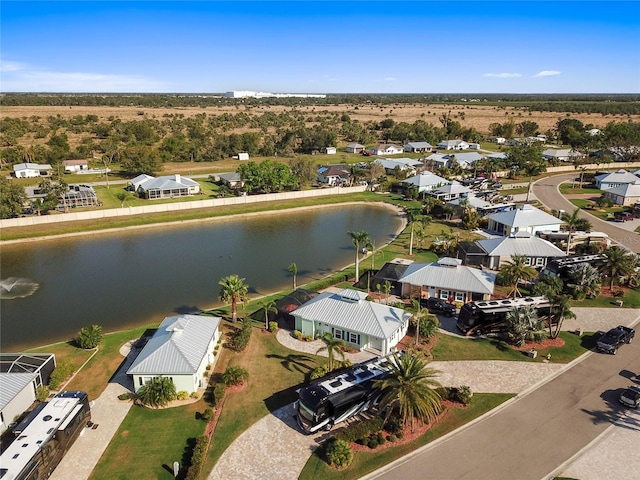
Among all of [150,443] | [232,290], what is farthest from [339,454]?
[232,290]

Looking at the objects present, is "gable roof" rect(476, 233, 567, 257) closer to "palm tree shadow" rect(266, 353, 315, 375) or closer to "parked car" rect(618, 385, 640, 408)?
"parked car" rect(618, 385, 640, 408)

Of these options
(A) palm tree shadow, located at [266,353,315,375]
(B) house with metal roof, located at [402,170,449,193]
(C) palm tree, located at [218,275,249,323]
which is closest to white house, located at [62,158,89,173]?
(B) house with metal roof, located at [402,170,449,193]

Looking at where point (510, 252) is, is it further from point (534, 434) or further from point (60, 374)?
point (60, 374)

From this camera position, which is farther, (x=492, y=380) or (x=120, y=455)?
(x=492, y=380)

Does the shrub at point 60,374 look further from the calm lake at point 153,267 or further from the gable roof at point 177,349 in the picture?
the calm lake at point 153,267

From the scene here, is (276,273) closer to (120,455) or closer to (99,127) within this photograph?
(120,455)

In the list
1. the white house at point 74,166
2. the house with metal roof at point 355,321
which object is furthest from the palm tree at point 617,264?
the white house at point 74,166

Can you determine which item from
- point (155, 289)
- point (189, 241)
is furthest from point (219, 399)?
point (189, 241)
